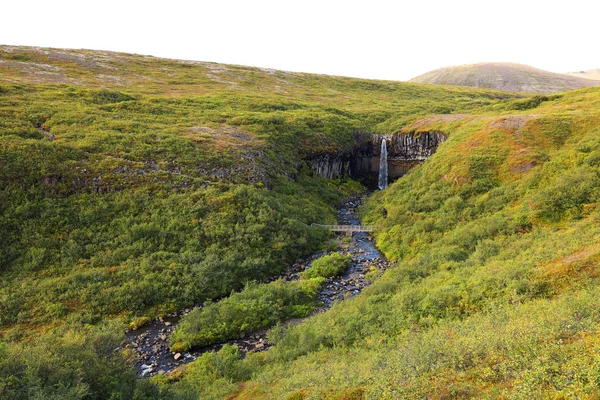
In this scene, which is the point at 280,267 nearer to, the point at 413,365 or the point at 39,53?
the point at 413,365

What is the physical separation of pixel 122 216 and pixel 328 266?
70.7 feet

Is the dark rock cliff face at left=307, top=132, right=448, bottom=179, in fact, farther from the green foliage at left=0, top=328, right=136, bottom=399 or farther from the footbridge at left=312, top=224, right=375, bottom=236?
the green foliage at left=0, top=328, right=136, bottom=399

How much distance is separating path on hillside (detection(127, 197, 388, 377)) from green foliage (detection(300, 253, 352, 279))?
1.95 ft

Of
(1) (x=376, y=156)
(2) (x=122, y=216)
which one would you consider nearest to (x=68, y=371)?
(2) (x=122, y=216)

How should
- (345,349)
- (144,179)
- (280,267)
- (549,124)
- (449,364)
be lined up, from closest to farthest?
1. (449,364)
2. (345,349)
3. (280,267)
4. (144,179)
5. (549,124)

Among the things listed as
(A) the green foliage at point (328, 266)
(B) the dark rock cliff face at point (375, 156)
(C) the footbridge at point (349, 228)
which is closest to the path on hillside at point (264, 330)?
(A) the green foliage at point (328, 266)

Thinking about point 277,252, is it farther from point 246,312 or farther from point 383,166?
point 383,166

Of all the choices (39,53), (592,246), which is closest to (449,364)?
(592,246)

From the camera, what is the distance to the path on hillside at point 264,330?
23.3 m

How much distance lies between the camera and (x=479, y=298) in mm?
18062

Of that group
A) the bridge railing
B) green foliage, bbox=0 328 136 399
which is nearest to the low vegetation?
green foliage, bbox=0 328 136 399

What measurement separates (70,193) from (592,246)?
43.1 metres

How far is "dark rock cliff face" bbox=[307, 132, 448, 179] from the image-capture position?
201 feet

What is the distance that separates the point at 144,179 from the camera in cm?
4019
